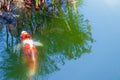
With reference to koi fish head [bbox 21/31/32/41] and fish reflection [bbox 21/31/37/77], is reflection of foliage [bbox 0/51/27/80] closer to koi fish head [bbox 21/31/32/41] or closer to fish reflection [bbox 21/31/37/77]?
fish reflection [bbox 21/31/37/77]

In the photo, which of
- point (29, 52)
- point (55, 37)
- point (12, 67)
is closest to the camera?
point (12, 67)

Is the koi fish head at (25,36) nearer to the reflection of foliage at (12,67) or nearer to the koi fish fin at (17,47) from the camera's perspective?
the koi fish fin at (17,47)

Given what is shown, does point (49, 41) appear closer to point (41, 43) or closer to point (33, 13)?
point (41, 43)

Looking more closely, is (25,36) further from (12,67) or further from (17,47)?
(12,67)

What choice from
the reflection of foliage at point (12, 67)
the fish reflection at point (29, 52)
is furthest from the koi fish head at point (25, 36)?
the reflection of foliage at point (12, 67)

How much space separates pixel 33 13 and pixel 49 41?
0.69m

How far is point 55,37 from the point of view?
4.31 m

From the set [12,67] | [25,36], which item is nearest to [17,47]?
[25,36]

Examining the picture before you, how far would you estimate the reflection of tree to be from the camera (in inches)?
149

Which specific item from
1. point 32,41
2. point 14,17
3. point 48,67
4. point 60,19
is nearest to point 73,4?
point 60,19

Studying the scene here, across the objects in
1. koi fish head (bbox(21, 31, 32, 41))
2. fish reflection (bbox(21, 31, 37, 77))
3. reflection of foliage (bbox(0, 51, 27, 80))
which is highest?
koi fish head (bbox(21, 31, 32, 41))

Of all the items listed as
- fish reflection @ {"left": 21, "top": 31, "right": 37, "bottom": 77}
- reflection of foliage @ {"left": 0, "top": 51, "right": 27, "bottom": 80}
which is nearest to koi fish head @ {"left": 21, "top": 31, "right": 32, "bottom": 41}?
fish reflection @ {"left": 21, "top": 31, "right": 37, "bottom": 77}

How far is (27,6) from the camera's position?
194 inches

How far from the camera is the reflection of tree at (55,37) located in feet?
12.4
